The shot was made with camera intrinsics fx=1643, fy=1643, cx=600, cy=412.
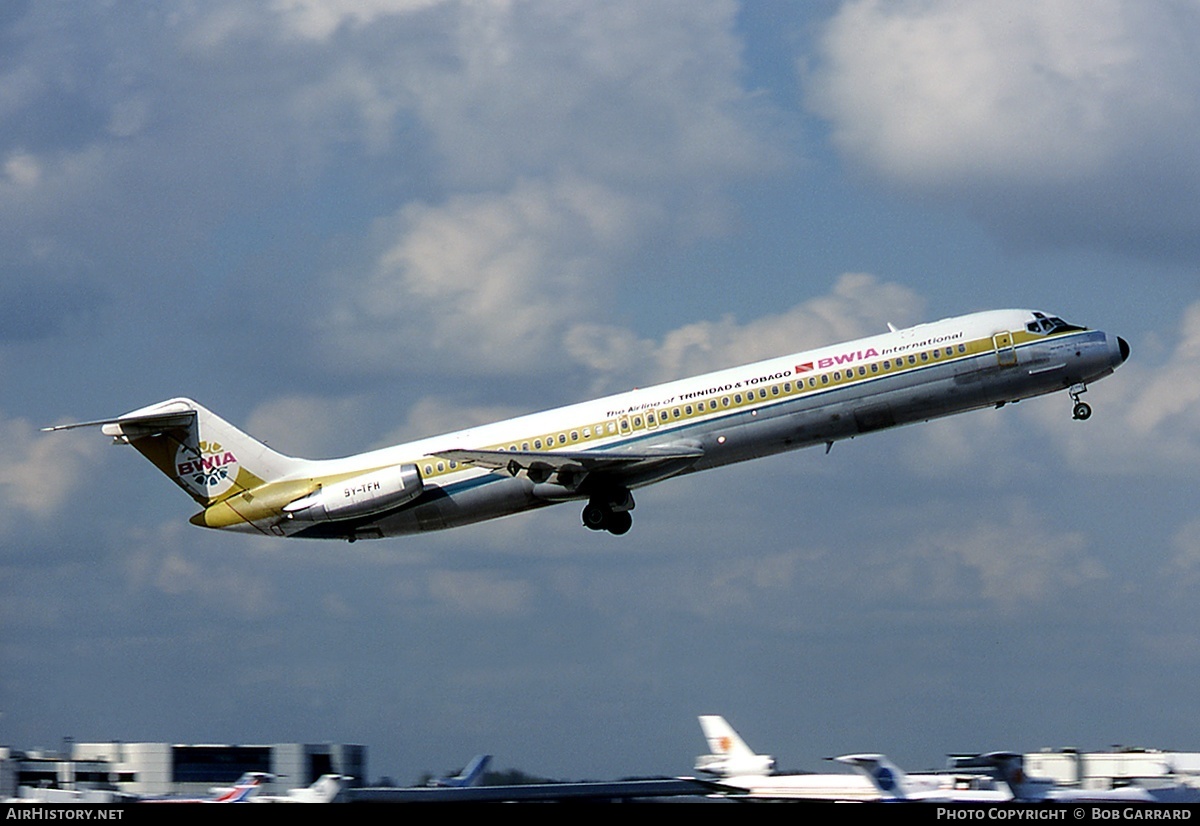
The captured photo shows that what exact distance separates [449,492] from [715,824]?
24.3 metres

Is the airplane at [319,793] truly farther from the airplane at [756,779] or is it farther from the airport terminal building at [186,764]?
the airport terminal building at [186,764]

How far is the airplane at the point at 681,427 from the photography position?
1770 inches

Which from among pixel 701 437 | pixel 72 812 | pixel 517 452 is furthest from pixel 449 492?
pixel 72 812

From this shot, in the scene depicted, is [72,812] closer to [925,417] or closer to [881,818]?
[881,818]

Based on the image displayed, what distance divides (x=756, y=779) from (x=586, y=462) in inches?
476

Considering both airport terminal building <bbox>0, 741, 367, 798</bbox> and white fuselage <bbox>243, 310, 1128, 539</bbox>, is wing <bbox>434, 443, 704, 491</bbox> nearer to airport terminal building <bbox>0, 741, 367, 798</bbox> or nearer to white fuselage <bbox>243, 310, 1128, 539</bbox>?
white fuselage <bbox>243, 310, 1128, 539</bbox>

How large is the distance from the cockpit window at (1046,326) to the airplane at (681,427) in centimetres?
4

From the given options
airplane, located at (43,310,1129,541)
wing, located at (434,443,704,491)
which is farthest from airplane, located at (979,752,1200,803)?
wing, located at (434,443,704,491)

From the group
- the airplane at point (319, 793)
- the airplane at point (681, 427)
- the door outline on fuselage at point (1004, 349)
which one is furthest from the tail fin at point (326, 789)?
the door outline on fuselage at point (1004, 349)

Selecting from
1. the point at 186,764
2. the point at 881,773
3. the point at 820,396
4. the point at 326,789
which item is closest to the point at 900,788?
the point at 881,773

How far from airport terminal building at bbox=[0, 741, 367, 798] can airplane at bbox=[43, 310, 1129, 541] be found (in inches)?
1199

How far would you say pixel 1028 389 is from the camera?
45719mm

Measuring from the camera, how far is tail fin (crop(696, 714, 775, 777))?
177 ft

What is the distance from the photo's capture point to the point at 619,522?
48875 millimetres
